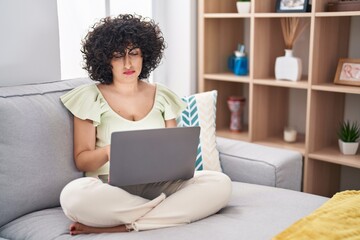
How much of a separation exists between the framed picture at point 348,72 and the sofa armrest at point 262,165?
0.52m

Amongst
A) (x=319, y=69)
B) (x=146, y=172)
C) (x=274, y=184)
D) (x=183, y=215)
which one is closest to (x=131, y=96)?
(x=146, y=172)

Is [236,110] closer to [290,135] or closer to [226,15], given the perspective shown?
[290,135]

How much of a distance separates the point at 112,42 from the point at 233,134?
1.27 meters

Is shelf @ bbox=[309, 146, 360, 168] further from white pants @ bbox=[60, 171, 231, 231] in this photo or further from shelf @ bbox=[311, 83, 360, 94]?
white pants @ bbox=[60, 171, 231, 231]

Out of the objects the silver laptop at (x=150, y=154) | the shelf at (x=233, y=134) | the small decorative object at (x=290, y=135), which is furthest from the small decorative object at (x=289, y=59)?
the silver laptop at (x=150, y=154)

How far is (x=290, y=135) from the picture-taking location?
2.75 meters

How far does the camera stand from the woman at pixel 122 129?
1.61 meters

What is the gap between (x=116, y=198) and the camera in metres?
1.61

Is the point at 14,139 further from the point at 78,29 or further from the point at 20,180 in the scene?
the point at 78,29

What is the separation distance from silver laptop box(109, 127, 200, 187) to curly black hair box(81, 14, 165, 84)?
1.50 feet

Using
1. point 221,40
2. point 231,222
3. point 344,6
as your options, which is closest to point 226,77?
point 221,40

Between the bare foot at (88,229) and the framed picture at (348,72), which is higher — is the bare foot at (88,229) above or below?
below

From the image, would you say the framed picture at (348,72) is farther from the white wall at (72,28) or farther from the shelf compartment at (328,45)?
the white wall at (72,28)

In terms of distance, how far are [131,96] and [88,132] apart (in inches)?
9.3
